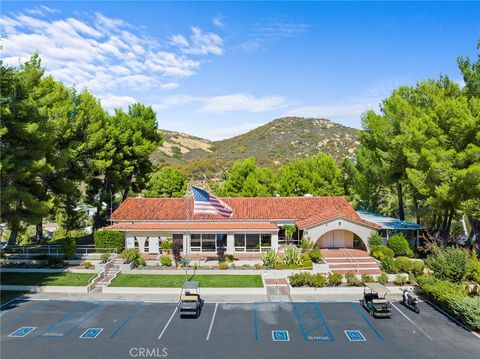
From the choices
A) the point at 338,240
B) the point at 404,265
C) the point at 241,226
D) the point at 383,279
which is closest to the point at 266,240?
the point at 241,226

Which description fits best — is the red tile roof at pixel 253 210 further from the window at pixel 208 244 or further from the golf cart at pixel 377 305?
the golf cart at pixel 377 305

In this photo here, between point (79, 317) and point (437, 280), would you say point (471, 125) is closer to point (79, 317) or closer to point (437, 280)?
point (437, 280)

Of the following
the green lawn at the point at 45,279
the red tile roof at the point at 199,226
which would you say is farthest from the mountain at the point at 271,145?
the green lawn at the point at 45,279

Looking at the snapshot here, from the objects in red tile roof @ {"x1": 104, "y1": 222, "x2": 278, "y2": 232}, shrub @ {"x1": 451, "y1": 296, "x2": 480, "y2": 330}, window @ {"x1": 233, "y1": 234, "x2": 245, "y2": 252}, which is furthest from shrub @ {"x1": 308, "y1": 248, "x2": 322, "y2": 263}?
shrub @ {"x1": 451, "y1": 296, "x2": 480, "y2": 330}

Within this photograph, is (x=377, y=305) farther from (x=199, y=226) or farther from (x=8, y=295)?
(x=8, y=295)

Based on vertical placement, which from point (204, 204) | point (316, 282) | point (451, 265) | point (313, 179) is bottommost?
point (316, 282)
